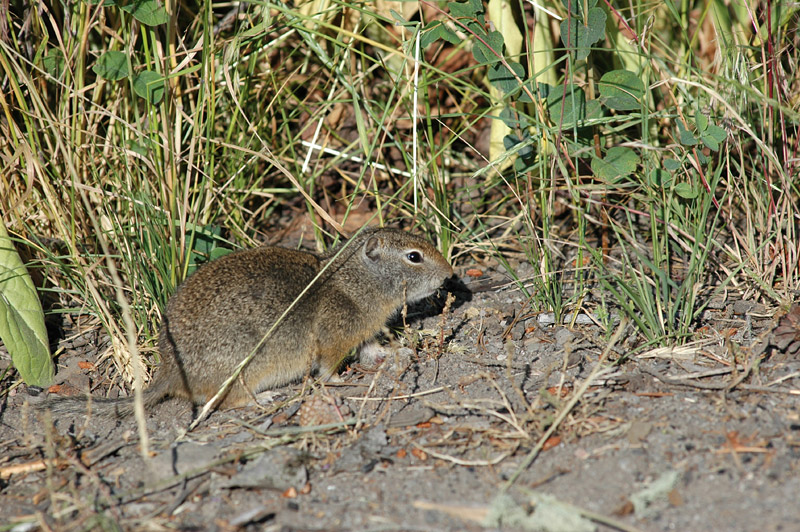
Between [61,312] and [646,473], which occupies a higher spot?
[61,312]

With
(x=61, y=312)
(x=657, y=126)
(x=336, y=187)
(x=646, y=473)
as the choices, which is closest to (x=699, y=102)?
(x=657, y=126)

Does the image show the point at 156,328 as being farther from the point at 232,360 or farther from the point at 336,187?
the point at 336,187

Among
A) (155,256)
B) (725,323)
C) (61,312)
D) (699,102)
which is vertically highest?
(699,102)

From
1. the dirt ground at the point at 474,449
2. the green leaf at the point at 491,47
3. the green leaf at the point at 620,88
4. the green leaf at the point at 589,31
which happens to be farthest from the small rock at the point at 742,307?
the green leaf at the point at 491,47

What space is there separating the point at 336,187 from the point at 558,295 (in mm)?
2367

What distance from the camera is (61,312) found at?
475 cm

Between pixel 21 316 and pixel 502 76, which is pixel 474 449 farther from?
pixel 21 316

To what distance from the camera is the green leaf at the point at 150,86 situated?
441cm

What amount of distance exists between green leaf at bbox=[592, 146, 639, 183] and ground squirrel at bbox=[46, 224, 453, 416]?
1162 millimetres

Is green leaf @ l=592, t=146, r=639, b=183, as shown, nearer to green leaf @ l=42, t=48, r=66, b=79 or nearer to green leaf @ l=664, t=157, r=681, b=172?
green leaf @ l=664, t=157, r=681, b=172

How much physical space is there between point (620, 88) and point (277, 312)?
2290 millimetres

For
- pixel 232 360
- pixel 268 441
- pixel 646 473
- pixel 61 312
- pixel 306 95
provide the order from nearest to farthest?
pixel 646 473 → pixel 268 441 → pixel 232 360 → pixel 61 312 → pixel 306 95

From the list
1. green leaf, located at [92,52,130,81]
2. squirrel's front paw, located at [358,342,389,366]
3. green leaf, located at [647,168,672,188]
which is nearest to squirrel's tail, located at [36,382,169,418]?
squirrel's front paw, located at [358,342,389,366]

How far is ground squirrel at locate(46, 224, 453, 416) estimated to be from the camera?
13.4 ft
